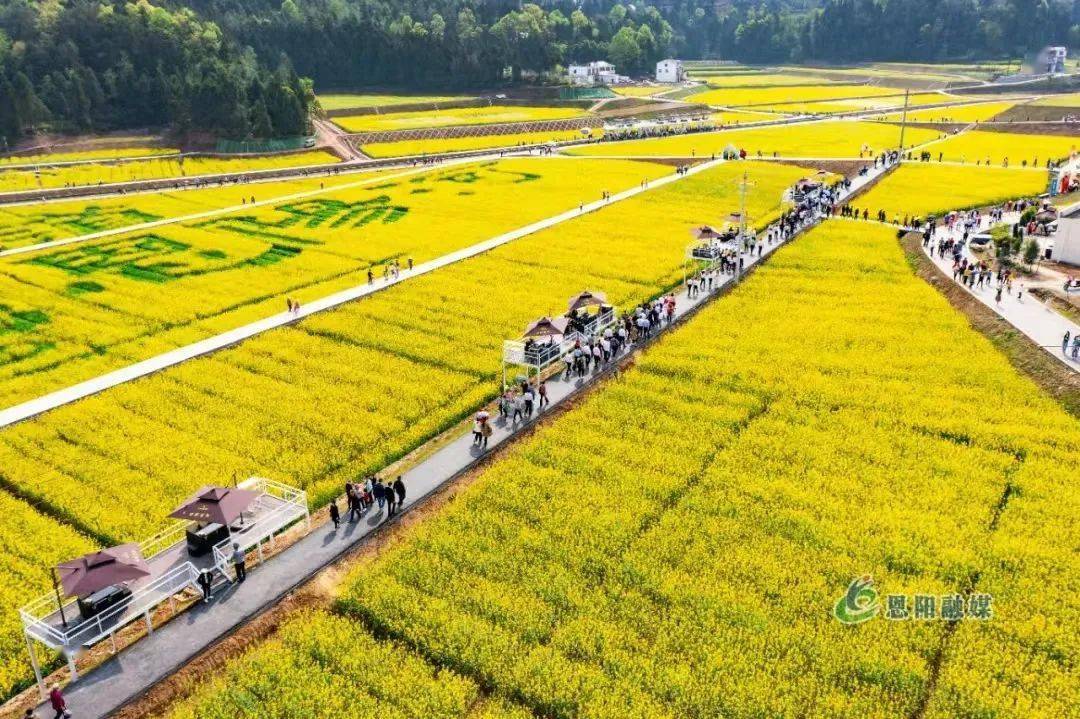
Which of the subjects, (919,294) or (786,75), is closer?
(919,294)

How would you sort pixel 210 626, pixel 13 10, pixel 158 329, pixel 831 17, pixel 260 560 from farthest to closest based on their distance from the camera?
pixel 831 17
pixel 13 10
pixel 158 329
pixel 260 560
pixel 210 626

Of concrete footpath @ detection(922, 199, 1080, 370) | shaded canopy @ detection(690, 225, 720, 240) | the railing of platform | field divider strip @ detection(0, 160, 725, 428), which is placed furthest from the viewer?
shaded canopy @ detection(690, 225, 720, 240)

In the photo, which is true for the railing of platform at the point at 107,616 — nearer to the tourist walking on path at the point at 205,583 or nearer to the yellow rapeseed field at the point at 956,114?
the tourist walking on path at the point at 205,583

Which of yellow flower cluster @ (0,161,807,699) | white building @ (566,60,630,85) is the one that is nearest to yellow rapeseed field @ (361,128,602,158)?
white building @ (566,60,630,85)

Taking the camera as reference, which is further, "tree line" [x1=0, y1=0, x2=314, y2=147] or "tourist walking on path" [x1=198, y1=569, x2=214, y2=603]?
"tree line" [x1=0, y1=0, x2=314, y2=147]

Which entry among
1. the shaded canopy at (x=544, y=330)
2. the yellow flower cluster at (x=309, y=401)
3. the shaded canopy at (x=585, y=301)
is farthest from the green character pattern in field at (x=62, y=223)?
the shaded canopy at (x=544, y=330)

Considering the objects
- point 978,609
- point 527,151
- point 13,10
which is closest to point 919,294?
point 978,609

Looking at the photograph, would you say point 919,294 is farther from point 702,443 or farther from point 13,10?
point 13,10

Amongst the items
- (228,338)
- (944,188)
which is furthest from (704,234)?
(944,188)

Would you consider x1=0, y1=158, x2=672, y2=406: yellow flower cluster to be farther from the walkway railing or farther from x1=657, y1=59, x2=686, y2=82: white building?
x1=657, y1=59, x2=686, y2=82: white building
